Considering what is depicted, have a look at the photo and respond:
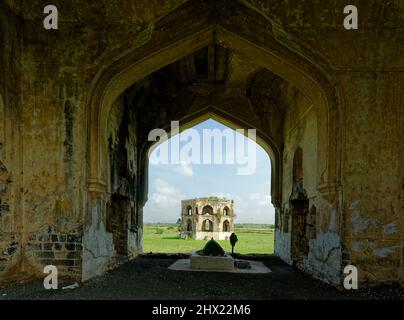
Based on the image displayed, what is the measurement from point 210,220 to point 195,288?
25061 mm

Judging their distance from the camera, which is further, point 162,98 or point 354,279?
point 162,98

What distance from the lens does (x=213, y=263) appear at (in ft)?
27.2

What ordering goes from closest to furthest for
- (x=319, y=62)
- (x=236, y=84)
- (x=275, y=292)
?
1. (x=275, y=292)
2. (x=319, y=62)
3. (x=236, y=84)

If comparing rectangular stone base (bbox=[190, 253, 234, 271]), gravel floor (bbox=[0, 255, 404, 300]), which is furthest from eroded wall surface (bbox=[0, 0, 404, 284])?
rectangular stone base (bbox=[190, 253, 234, 271])

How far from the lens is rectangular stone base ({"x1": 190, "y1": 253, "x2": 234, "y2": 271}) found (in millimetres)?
8273

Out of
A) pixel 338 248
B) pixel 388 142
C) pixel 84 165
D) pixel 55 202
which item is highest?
pixel 388 142

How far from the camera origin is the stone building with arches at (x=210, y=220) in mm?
30578

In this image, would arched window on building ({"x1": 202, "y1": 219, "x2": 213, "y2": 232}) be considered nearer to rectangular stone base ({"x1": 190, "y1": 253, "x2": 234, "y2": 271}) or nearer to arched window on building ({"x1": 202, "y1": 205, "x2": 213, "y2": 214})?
arched window on building ({"x1": 202, "y1": 205, "x2": 213, "y2": 214})

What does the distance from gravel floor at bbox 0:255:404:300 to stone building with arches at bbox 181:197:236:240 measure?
900 inches

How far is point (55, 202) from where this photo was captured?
19.7 feet

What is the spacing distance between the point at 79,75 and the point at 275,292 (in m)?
4.92

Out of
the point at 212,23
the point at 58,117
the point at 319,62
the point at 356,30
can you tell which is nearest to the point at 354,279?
the point at 319,62

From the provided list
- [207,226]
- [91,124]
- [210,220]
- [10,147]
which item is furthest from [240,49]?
[207,226]

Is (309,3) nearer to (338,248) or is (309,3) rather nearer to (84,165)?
(338,248)
